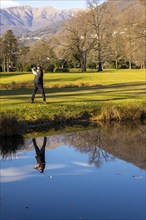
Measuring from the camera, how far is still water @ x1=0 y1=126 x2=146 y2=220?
396 inches

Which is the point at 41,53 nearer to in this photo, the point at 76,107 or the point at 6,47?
the point at 6,47

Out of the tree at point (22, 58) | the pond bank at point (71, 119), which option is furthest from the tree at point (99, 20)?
the pond bank at point (71, 119)

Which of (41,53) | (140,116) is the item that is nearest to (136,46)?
(41,53)

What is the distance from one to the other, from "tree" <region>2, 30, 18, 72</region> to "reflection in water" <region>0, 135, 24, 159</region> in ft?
257

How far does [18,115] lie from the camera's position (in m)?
20.4

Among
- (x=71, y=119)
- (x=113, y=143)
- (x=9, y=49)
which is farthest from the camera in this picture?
(x=9, y=49)

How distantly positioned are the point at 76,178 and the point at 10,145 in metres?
5.20

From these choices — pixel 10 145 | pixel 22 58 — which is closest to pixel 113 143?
pixel 10 145

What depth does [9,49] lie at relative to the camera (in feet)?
323

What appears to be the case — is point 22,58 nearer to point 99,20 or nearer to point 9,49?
point 9,49

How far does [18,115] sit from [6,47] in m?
78.9

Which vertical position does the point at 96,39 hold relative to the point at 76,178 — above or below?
above

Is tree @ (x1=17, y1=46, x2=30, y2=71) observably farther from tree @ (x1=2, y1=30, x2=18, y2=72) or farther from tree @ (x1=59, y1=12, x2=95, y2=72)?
tree @ (x1=59, y1=12, x2=95, y2=72)

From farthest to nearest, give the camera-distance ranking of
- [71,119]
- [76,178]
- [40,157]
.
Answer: [71,119], [40,157], [76,178]
